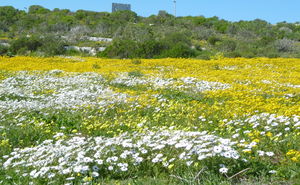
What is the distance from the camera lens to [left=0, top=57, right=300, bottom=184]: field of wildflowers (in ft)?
14.7

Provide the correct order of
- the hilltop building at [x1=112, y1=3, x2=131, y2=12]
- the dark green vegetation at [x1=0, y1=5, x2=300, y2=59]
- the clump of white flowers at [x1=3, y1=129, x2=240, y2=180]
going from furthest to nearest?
1. the hilltop building at [x1=112, y1=3, x2=131, y2=12]
2. the dark green vegetation at [x1=0, y1=5, x2=300, y2=59]
3. the clump of white flowers at [x1=3, y1=129, x2=240, y2=180]

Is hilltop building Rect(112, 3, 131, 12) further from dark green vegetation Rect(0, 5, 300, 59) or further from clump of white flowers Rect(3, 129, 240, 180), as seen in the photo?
clump of white flowers Rect(3, 129, 240, 180)

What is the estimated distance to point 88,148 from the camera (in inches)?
201

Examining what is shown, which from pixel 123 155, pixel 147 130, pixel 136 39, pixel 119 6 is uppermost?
pixel 119 6

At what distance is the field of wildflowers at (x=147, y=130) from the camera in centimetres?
449

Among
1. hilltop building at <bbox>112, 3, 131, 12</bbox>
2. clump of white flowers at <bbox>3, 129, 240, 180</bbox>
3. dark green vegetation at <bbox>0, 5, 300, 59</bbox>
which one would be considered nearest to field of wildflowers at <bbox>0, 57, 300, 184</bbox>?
clump of white flowers at <bbox>3, 129, 240, 180</bbox>

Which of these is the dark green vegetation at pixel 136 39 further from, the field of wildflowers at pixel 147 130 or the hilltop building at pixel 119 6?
the hilltop building at pixel 119 6

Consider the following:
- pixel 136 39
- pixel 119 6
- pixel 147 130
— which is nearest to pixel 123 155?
pixel 147 130

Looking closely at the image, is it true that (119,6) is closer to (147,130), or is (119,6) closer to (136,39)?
(136,39)

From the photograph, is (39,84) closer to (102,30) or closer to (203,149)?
(203,149)

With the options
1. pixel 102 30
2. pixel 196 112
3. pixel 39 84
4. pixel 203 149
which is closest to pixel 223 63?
pixel 39 84

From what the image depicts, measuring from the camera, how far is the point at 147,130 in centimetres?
673

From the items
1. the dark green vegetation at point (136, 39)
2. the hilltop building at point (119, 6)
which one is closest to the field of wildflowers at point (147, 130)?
the dark green vegetation at point (136, 39)

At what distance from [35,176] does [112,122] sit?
3908 mm
